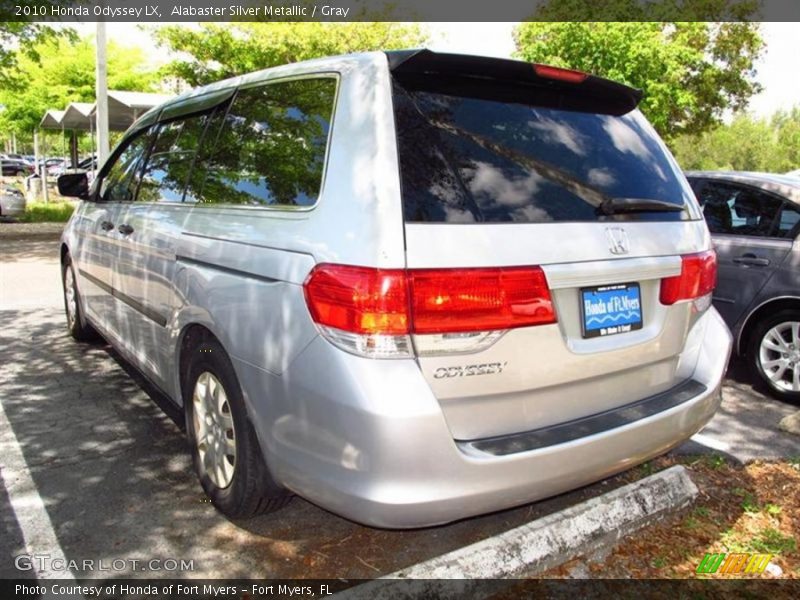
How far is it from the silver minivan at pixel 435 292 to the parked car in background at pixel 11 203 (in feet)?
48.4

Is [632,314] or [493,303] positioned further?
[632,314]

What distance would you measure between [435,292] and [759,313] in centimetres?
392

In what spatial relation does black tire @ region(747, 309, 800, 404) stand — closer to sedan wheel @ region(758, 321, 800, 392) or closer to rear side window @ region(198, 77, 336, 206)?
sedan wheel @ region(758, 321, 800, 392)

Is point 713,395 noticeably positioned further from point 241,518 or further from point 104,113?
point 104,113

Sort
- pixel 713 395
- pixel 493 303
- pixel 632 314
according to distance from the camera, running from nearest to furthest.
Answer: pixel 493 303
pixel 632 314
pixel 713 395

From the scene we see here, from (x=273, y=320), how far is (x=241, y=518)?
1.02m

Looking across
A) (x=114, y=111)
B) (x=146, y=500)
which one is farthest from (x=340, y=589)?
(x=114, y=111)

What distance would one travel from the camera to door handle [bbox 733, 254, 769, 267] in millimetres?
4832

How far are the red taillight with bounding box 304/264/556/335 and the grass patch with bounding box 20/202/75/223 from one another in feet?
52.5

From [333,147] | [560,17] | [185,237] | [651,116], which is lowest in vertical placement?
[185,237]

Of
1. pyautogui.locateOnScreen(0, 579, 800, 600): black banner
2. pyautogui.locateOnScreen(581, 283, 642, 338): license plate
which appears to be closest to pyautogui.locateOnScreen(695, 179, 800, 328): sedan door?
pyautogui.locateOnScreen(0, 579, 800, 600): black banner

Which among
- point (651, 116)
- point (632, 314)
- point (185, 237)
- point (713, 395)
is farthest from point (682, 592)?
point (651, 116)

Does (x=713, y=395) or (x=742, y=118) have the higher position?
(x=742, y=118)

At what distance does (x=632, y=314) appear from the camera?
96.5 inches
